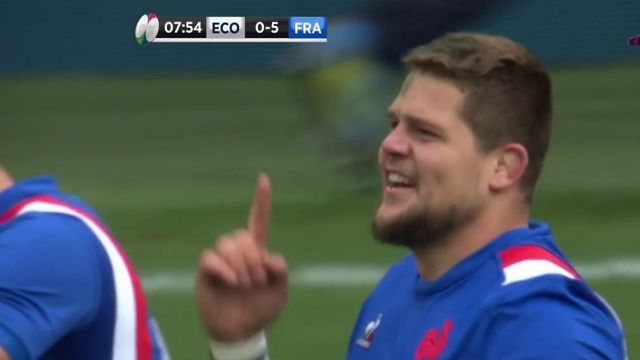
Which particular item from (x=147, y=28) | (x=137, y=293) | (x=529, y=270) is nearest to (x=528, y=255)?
(x=529, y=270)

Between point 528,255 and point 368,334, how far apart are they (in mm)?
536

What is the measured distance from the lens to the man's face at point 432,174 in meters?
3.09

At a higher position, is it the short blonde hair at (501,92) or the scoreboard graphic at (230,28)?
the scoreboard graphic at (230,28)

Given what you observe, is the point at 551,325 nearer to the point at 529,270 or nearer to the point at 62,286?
the point at 529,270

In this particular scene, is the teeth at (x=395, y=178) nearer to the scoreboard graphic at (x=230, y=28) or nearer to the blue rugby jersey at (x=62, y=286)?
the blue rugby jersey at (x=62, y=286)

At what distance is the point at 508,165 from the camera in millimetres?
3105

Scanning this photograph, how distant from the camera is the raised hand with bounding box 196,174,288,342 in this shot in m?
2.84

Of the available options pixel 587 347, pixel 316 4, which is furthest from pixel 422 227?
pixel 316 4

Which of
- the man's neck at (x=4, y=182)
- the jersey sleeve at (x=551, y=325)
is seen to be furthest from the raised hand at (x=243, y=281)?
the man's neck at (x=4, y=182)

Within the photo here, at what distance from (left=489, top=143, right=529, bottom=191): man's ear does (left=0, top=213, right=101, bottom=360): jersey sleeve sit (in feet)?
2.82

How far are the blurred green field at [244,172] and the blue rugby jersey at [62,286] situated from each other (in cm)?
333

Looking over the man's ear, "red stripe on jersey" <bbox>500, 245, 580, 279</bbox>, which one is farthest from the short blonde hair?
"red stripe on jersey" <bbox>500, 245, 580, 279</bbox>

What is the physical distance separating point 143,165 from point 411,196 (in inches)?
314

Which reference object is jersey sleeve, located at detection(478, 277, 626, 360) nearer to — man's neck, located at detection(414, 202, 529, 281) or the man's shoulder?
man's neck, located at detection(414, 202, 529, 281)
